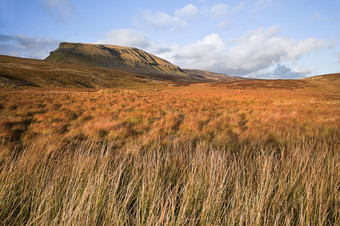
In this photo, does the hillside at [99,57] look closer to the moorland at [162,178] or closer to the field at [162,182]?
the moorland at [162,178]

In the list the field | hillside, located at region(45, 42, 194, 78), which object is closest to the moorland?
the field

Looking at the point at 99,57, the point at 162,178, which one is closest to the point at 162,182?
the point at 162,178

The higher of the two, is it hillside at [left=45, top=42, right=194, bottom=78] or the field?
hillside at [left=45, top=42, right=194, bottom=78]

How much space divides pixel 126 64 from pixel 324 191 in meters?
177

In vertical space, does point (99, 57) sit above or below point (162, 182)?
above

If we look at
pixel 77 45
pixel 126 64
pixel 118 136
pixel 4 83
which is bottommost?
pixel 118 136

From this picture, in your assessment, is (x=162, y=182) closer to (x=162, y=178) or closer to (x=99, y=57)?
(x=162, y=178)

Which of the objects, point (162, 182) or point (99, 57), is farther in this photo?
point (99, 57)

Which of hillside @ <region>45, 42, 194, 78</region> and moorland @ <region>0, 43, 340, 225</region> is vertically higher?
hillside @ <region>45, 42, 194, 78</region>

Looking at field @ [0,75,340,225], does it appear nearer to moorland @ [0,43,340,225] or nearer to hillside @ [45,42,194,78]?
moorland @ [0,43,340,225]

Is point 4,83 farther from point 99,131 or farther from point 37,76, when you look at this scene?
point 99,131

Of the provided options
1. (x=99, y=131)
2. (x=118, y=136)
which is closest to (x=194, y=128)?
(x=118, y=136)

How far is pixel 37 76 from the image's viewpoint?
30641 millimetres

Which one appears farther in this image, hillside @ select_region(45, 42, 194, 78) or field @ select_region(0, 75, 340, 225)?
hillside @ select_region(45, 42, 194, 78)
